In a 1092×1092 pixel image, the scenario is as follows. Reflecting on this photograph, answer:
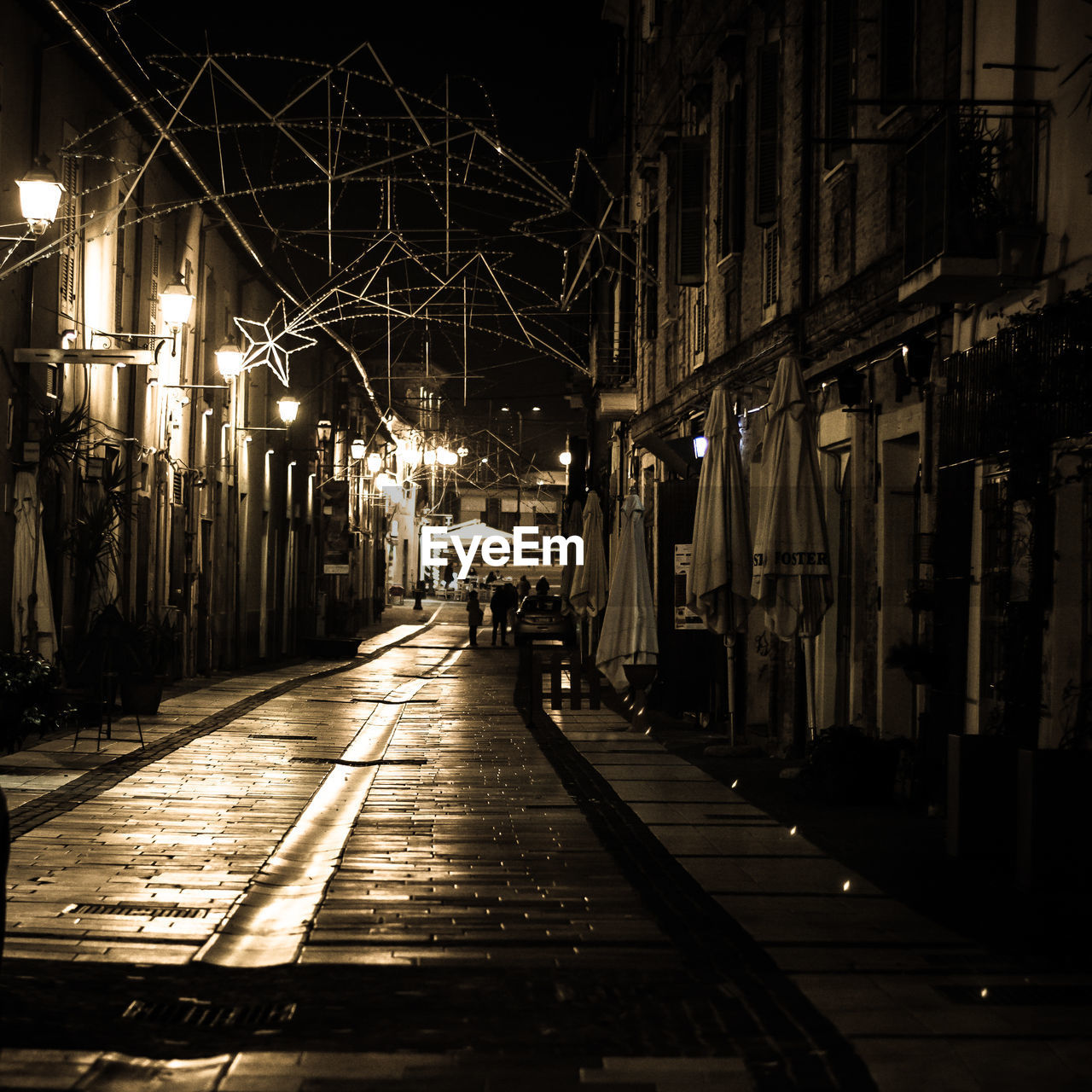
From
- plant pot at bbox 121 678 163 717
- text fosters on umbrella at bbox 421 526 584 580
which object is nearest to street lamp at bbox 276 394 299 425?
plant pot at bbox 121 678 163 717

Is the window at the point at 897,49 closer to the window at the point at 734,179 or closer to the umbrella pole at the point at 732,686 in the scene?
the umbrella pole at the point at 732,686

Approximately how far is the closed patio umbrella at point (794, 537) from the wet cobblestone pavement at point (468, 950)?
5.04 ft

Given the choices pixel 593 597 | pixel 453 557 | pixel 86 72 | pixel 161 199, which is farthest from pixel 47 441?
pixel 453 557

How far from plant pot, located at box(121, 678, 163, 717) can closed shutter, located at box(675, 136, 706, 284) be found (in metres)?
8.37

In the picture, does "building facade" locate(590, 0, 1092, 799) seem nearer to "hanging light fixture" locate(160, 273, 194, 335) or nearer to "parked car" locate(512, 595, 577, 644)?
"hanging light fixture" locate(160, 273, 194, 335)

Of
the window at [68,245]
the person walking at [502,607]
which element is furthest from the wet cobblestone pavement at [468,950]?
the person walking at [502,607]

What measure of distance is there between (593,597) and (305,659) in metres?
11.9

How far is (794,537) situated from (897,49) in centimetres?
385

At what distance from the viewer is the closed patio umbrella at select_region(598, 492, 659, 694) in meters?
17.4

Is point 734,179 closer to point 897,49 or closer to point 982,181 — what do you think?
point 897,49

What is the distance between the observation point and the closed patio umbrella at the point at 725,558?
1445cm

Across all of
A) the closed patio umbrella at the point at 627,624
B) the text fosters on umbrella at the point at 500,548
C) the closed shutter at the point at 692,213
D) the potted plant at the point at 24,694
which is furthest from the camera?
the text fosters on umbrella at the point at 500,548

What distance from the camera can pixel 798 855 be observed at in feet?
29.5

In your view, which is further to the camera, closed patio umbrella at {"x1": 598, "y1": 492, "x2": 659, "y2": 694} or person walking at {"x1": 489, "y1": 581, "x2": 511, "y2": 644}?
person walking at {"x1": 489, "y1": 581, "x2": 511, "y2": 644}
